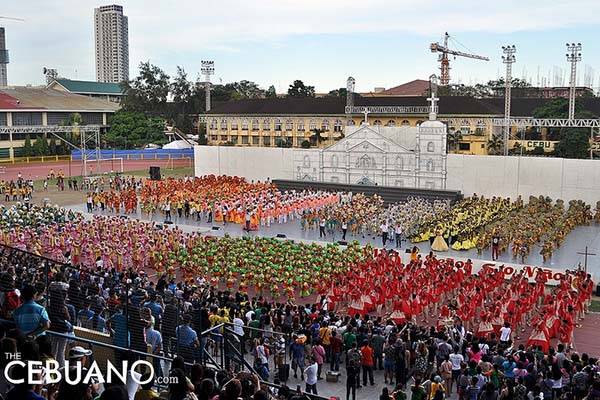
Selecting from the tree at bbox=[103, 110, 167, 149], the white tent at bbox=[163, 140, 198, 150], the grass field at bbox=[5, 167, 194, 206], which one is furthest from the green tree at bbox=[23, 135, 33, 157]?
the grass field at bbox=[5, 167, 194, 206]

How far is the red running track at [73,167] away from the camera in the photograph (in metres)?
48.6

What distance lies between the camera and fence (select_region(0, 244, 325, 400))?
27.5ft

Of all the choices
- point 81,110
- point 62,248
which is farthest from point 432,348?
point 81,110

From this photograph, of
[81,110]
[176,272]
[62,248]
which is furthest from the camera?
[81,110]

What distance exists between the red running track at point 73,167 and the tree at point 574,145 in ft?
97.6

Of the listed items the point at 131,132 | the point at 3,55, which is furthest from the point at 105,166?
the point at 3,55

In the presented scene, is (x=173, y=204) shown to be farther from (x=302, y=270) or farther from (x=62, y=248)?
(x=302, y=270)

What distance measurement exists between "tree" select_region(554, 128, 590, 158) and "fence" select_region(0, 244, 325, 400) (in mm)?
32956

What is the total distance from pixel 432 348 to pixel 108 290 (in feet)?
18.9

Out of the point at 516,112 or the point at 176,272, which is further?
the point at 516,112

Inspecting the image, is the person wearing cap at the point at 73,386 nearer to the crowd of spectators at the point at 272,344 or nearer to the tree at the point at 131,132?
the crowd of spectators at the point at 272,344

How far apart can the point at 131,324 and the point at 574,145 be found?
37137 millimetres

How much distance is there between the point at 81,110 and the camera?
6500 centimetres

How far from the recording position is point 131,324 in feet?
27.8
